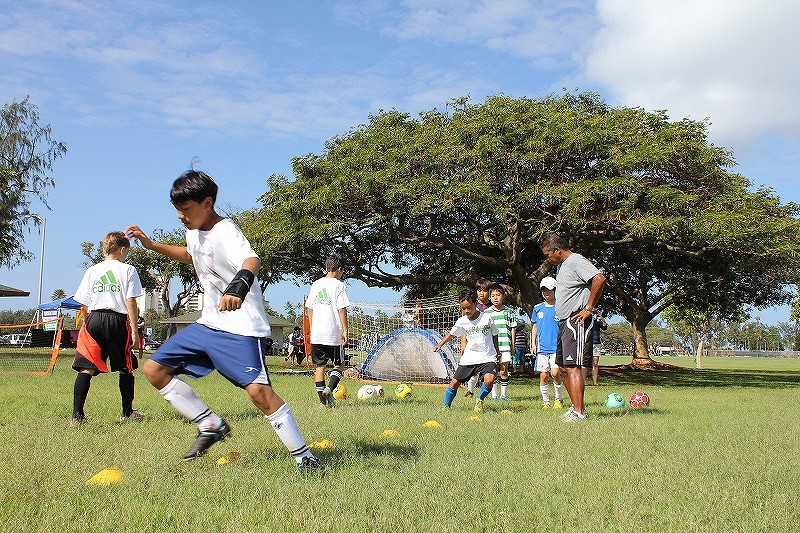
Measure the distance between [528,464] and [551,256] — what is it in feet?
11.1

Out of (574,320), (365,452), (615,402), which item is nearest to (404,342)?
(615,402)

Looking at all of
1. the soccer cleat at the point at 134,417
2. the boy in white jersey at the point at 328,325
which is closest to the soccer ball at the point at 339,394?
the boy in white jersey at the point at 328,325

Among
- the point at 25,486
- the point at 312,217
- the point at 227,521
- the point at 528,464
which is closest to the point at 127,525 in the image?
the point at 227,521

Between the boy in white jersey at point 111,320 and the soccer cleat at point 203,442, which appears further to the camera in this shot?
the boy in white jersey at point 111,320

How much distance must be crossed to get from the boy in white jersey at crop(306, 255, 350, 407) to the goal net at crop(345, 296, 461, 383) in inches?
234

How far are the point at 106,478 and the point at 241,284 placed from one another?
4.38 ft

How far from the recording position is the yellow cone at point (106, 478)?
3.69 metres

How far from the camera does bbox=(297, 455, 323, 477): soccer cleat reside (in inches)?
154

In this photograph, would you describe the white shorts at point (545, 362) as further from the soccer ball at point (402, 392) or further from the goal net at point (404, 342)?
the goal net at point (404, 342)

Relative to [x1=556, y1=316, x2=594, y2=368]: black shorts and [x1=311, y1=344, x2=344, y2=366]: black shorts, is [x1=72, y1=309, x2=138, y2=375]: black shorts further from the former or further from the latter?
[x1=556, y1=316, x2=594, y2=368]: black shorts

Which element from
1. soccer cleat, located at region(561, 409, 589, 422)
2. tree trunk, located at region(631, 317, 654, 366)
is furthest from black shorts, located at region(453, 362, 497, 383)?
tree trunk, located at region(631, 317, 654, 366)

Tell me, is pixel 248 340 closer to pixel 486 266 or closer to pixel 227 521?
pixel 227 521

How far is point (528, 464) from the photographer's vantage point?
4.34 metres

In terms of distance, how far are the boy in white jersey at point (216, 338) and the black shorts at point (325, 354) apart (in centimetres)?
386
